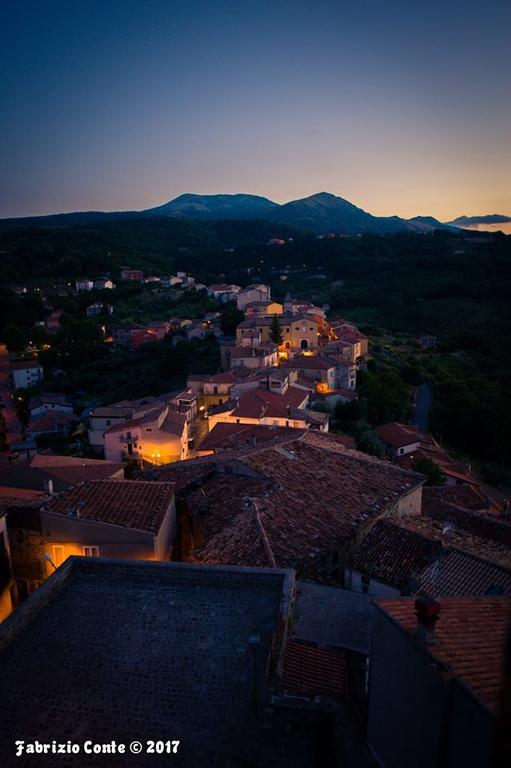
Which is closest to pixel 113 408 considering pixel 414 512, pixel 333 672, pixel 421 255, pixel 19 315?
pixel 414 512

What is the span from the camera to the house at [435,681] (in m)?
3.64

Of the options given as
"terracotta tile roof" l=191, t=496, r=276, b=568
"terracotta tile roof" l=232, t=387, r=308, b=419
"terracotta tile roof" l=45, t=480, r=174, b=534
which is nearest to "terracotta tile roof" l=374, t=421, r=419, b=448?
"terracotta tile roof" l=232, t=387, r=308, b=419

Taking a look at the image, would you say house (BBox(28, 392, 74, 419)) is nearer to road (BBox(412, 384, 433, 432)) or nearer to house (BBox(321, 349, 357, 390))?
house (BBox(321, 349, 357, 390))

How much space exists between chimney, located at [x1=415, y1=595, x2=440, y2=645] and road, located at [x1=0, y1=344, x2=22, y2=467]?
33.1 metres

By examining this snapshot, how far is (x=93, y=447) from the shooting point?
37.4m

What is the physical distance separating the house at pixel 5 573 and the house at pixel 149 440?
20446 millimetres

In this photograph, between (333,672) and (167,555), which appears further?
(167,555)

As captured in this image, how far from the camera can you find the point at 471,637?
4.62m

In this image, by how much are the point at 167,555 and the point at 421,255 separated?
294 feet

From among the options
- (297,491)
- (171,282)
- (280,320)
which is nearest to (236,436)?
(297,491)

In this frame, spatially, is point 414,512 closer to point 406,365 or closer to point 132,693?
point 132,693

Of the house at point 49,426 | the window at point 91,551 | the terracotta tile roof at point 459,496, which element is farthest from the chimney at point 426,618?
the house at point 49,426

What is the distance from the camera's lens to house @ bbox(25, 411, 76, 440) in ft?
141

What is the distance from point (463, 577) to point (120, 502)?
22.1 ft
